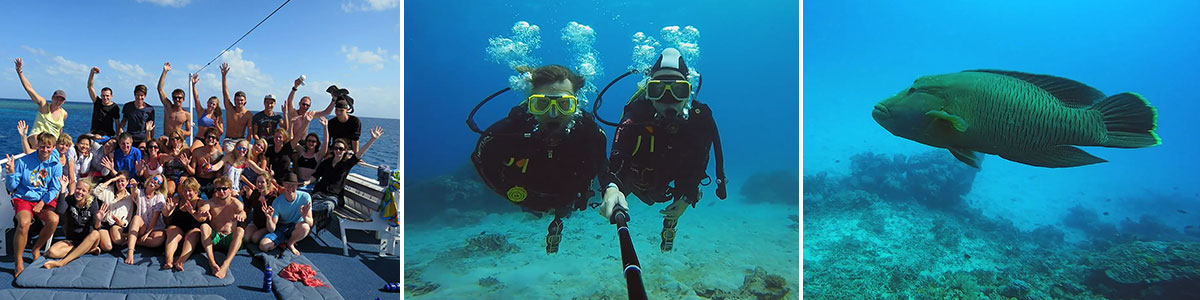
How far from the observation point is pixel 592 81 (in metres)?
5.95

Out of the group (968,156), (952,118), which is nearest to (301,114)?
(952,118)

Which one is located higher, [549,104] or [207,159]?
[549,104]

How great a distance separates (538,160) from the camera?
4.41 m

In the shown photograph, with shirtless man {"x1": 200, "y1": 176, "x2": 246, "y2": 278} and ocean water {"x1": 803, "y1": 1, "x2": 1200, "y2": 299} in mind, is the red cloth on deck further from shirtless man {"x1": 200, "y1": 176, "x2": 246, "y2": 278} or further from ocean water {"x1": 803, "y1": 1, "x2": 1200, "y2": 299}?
ocean water {"x1": 803, "y1": 1, "x2": 1200, "y2": 299}

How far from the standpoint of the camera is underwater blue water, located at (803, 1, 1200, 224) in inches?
316

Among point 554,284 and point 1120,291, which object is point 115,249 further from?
point 1120,291

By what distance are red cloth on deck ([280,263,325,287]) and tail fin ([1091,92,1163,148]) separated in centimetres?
477

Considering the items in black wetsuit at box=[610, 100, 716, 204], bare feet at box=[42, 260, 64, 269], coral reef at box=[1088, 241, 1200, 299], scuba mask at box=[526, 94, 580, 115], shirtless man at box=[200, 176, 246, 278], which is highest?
scuba mask at box=[526, 94, 580, 115]

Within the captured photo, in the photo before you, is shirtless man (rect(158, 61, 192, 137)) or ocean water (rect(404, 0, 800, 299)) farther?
ocean water (rect(404, 0, 800, 299))

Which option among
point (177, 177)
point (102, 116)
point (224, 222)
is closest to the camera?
point (224, 222)

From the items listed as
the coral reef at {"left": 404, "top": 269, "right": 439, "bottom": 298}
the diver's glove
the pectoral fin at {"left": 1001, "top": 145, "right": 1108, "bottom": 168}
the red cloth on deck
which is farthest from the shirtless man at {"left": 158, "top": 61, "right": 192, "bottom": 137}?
the pectoral fin at {"left": 1001, "top": 145, "right": 1108, "bottom": 168}

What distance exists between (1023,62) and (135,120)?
1156 centimetres

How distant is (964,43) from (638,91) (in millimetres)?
7690

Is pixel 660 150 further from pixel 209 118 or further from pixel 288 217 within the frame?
pixel 209 118
